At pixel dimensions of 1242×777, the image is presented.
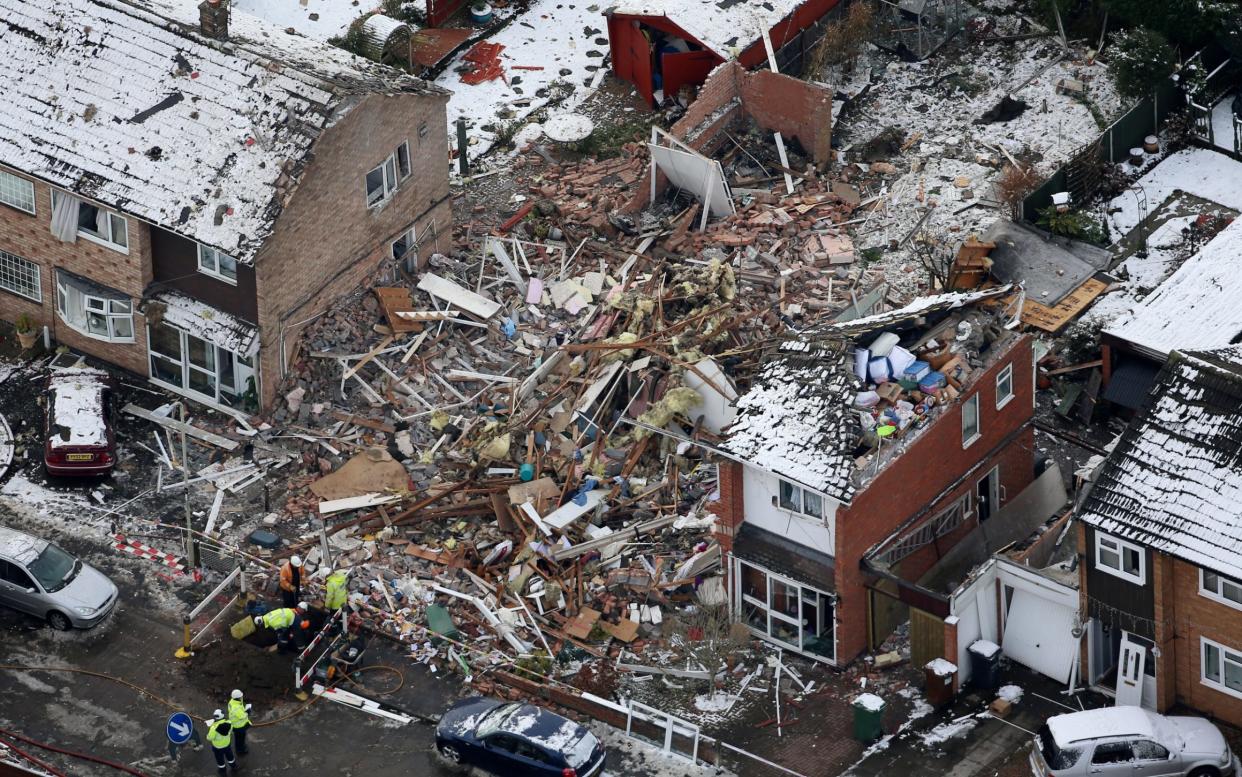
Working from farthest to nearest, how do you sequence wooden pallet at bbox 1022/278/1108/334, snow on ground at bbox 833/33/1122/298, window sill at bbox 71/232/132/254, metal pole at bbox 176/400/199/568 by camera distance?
snow on ground at bbox 833/33/1122/298 → wooden pallet at bbox 1022/278/1108/334 → window sill at bbox 71/232/132/254 → metal pole at bbox 176/400/199/568

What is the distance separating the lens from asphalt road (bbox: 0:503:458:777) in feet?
147

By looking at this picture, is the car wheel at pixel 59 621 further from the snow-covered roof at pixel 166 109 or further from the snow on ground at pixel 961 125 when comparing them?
the snow on ground at pixel 961 125

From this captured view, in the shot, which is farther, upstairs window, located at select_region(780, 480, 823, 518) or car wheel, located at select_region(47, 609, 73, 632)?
car wheel, located at select_region(47, 609, 73, 632)

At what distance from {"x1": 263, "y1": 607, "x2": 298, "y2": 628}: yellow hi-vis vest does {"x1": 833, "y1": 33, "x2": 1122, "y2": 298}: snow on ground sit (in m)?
17.3

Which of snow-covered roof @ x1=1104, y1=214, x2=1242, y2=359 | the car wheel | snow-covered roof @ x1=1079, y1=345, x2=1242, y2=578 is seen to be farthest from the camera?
snow-covered roof @ x1=1104, y1=214, x2=1242, y2=359

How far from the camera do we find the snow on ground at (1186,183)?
190 feet

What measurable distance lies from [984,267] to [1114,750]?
15.5 m

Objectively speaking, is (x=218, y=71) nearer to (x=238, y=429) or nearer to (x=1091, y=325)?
(x=238, y=429)

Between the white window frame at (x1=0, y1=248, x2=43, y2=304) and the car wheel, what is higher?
the white window frame at (x1=0, y1=248, x2=43, y2=304)

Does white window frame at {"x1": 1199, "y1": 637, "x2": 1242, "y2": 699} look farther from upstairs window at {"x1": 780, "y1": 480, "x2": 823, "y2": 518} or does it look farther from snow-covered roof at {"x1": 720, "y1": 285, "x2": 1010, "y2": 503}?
upstairs window at {"x1": 780, "y1": 480, "x2": 823, "y2": 518}

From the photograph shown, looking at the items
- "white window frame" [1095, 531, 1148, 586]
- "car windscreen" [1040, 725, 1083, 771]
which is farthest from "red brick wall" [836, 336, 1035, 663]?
"car windscreen" [1040, 725, 1083, 771]

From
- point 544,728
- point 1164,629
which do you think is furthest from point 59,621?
point 1164,629

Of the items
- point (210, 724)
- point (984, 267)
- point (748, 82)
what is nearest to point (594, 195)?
point (748, 82)

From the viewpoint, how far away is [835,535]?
4516 cm
